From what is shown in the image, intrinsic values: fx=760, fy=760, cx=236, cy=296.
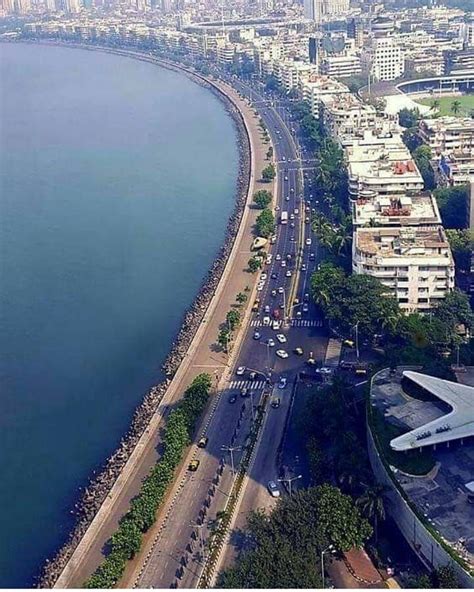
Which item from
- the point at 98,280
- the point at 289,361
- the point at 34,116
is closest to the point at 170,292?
the point at 98,280

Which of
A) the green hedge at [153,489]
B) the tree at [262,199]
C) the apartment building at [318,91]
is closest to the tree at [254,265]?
the tree at [262,199]

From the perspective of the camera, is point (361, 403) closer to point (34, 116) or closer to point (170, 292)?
point (170, 292)

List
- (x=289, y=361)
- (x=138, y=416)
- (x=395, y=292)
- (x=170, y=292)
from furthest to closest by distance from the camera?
(x=170, y=292)
(x=395, y=292)
(x=289, y=361)
(x=138, y=416)

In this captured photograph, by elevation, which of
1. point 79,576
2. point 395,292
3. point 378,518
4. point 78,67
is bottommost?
point 79,576

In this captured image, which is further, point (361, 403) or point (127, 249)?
point (127, 249)

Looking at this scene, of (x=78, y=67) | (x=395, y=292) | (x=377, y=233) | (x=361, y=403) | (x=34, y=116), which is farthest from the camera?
(x=78, y=67)

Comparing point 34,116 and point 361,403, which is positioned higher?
point 34,116

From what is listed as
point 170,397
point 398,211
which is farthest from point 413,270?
point 170,397
